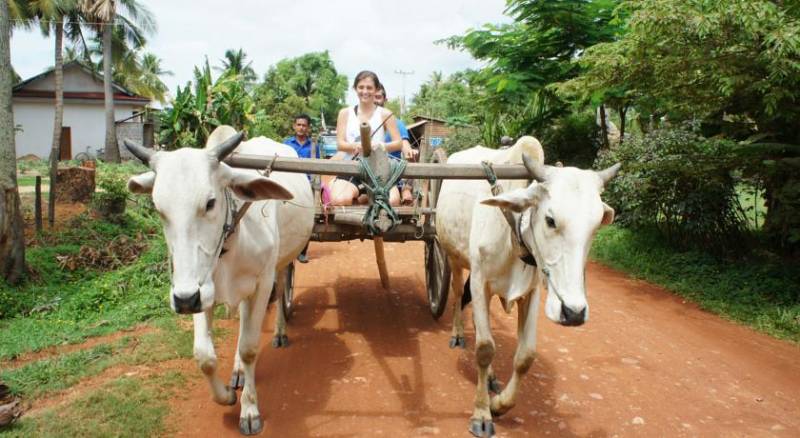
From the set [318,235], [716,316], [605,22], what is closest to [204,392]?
[318,235]

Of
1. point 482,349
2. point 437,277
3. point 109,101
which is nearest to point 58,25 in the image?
point 109,101

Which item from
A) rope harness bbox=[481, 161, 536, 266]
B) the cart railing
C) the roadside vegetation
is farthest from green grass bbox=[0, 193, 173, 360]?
rope harness bbox=[481, 161, 536, 266]

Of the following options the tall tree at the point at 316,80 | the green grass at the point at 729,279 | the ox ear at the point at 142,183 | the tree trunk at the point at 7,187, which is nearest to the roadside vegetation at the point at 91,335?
the tree trunk at the point at 7,187

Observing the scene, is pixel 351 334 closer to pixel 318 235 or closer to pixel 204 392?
pixel 318 235

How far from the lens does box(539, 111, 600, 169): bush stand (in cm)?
1286

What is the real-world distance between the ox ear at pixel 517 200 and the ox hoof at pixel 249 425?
1.97 meters

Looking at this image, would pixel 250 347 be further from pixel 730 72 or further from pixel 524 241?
pixel 730 72

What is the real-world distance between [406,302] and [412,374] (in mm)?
2010

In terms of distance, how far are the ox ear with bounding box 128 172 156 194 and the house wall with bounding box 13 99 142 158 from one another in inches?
1052

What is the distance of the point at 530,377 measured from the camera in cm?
433

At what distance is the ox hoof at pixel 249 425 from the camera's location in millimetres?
3416

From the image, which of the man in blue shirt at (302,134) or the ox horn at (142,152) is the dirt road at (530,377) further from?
the man in blue shirt at (302,134)

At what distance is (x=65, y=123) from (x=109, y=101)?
14.9 feet

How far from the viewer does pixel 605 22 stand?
393 inches
